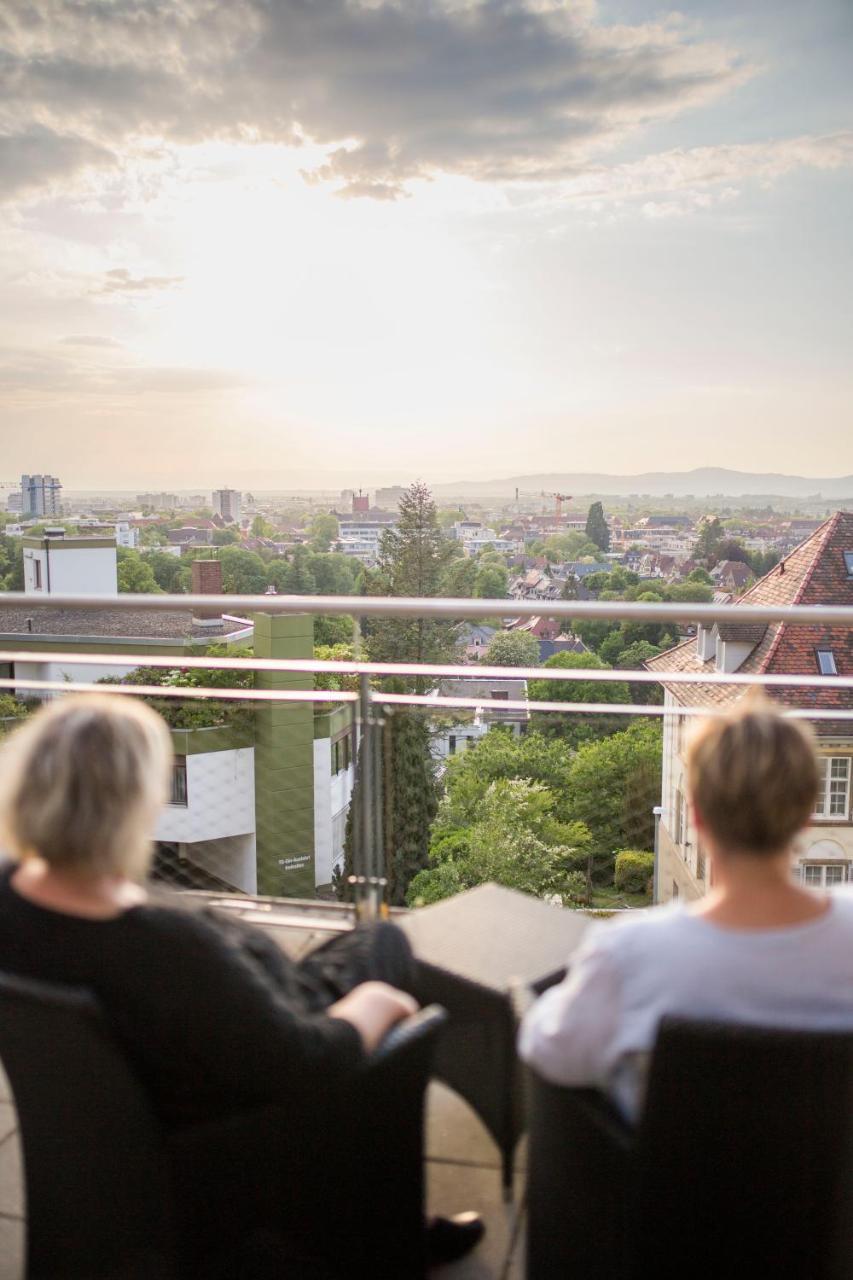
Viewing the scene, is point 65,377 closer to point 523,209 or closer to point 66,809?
point 523,209

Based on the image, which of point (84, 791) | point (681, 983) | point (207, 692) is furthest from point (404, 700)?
point (681, 983)

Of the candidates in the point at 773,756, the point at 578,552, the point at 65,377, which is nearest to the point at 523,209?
the point at 578,552

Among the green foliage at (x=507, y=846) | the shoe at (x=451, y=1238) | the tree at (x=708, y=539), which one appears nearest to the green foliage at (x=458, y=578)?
the tree at (x=708, y=539)

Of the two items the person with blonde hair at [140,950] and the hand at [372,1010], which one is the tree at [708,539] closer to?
the hand at [372,1010]

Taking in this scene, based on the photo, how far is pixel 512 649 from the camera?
4788cm

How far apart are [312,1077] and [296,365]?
2804 inches

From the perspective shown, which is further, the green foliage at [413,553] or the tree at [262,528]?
the tree at [262,528]

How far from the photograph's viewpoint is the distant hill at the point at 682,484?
66.6 m

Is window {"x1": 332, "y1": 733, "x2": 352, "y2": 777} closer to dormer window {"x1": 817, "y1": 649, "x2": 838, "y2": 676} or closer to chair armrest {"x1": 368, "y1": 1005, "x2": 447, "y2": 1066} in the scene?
chair armrest {"x1": 368, "y1": 1005, "x2": 447, "y2": 1066}

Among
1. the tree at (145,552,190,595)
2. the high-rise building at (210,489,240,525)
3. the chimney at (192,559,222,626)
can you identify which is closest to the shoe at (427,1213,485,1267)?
the chimney at (192,559,222,626)

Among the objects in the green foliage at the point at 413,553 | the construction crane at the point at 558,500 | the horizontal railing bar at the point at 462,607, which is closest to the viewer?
the horizontal railing bar at the point at 462,607

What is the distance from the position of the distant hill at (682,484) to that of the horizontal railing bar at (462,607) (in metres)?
61.4

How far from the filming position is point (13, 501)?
5681 cm

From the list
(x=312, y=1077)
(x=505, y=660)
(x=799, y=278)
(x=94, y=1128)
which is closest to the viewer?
(x=94, y=1128)
